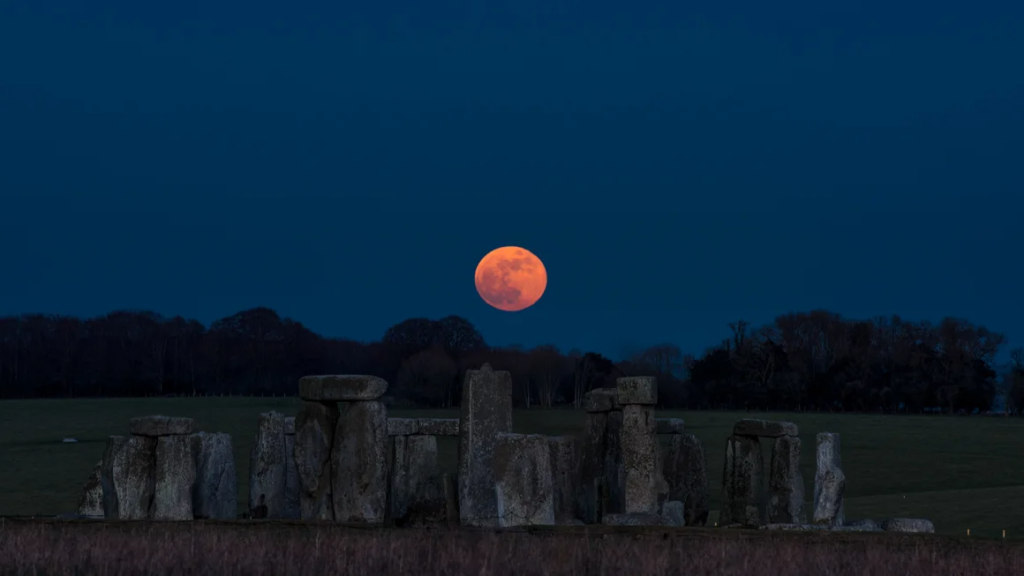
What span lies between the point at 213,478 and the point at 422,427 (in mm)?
4403

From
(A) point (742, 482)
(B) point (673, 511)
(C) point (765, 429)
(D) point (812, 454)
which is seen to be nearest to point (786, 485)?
(C) point (765, 429)

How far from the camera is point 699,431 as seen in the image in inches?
2315

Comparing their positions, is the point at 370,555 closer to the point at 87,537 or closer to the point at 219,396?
the point at 87,537

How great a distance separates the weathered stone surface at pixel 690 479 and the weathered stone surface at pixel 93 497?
11.5 meters

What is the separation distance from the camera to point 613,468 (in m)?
25.1

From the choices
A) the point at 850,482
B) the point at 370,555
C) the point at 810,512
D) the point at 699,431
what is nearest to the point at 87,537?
the point at 370,555

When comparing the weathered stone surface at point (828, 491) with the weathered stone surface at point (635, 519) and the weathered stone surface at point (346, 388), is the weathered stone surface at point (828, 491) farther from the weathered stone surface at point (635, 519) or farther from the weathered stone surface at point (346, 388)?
the weathered stone surface at point (346, 388)

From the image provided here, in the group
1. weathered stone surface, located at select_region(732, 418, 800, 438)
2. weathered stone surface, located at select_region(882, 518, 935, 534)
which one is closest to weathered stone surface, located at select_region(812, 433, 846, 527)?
weathered stone surface, located at select_region(732, 418, 800, 438)

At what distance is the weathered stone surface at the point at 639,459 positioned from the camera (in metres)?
22.6

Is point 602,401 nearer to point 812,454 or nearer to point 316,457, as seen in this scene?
point 316,457

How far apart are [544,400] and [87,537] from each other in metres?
65.0

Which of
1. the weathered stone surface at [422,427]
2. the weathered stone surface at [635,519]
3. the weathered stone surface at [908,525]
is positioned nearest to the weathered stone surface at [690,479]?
the weathered stone surface at [422,427]

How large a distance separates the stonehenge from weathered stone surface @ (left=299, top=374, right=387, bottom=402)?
0.02 metres

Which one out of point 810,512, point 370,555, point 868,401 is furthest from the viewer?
point 868,401
